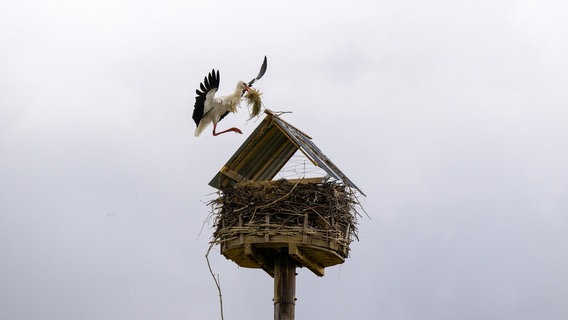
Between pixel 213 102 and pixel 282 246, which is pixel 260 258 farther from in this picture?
pixel 213 102

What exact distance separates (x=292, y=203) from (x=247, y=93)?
2.60m

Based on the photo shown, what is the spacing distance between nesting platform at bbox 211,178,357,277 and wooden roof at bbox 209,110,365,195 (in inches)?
19.8

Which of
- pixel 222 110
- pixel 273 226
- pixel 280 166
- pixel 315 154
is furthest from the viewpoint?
pixel 222 110

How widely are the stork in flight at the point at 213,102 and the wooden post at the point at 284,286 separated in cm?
298

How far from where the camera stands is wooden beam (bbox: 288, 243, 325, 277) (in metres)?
12.2

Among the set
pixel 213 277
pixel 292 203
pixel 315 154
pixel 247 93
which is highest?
pixel 247 93

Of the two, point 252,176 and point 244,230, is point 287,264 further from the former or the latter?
point 252,176

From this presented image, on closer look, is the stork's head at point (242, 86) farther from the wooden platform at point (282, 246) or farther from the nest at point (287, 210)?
the wooden platform at point (282, 246)

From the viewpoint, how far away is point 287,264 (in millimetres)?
12695

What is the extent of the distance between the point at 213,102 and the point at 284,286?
361cm

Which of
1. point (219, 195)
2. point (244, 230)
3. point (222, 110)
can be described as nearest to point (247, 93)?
point (222, 110)

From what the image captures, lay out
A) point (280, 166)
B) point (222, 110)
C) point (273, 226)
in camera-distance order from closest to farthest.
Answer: point (273, 226)
point (280, 166)
point (222, 110)

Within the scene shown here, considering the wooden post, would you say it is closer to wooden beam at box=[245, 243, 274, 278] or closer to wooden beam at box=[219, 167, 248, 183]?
wooden beam at box=[245, 243, 274, 278]

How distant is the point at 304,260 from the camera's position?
12477mm
